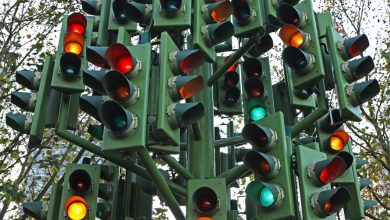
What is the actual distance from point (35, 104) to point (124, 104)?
5.18 feet

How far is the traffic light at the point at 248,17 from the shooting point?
4844 mm

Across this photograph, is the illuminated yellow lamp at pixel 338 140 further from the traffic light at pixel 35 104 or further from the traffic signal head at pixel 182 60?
the traffic light at pixel 35 104

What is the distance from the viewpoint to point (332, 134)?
17.7 feet

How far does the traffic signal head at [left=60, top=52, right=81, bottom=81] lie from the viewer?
4737 mm

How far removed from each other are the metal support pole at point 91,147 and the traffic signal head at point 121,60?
1.14m

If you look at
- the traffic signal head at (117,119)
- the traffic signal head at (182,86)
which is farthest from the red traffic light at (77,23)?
the traffic signal head at (117,119)

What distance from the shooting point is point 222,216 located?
4.12m

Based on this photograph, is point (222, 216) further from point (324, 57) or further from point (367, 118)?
point (367, 118)

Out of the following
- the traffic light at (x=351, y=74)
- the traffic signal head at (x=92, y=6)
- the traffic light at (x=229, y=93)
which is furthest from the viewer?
the traffic light at (x=229, y=93)

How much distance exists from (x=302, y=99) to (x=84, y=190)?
2.57 meters

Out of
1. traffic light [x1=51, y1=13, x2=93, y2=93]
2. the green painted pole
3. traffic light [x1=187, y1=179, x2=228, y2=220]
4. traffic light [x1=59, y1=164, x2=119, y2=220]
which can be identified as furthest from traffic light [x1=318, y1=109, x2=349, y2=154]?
A: traffic light [x1=51, y1=13, x2=93, y2=93]

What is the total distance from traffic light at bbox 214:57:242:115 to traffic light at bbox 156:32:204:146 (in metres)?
2.22

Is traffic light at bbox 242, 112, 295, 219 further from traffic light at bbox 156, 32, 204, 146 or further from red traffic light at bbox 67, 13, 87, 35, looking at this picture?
red traffic light at bbox 67, 13, 87, 35

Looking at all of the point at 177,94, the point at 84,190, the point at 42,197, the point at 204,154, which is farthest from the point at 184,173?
the point at 42,197
